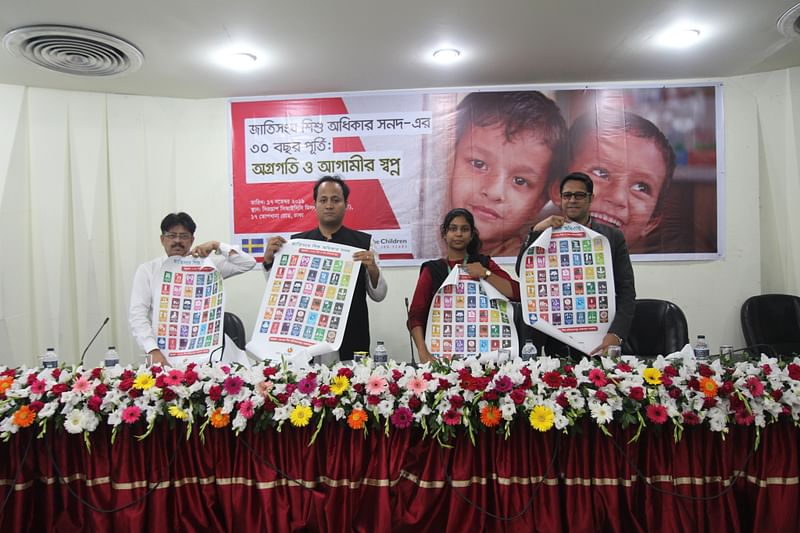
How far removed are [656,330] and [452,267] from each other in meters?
1.59

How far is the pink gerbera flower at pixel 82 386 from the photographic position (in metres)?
1.94

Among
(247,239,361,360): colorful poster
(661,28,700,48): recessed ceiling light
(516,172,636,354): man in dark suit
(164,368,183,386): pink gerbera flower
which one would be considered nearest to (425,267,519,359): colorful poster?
(516,172,636,354): man in dark suit

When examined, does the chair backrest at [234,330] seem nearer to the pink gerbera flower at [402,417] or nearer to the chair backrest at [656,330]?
the pink gerbera flower at [402,417]

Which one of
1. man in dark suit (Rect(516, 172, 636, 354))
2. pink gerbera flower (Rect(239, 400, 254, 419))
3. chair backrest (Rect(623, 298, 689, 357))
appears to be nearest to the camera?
pink gerbera flower (Rect(239, 400, 254, 419))

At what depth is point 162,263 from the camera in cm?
286

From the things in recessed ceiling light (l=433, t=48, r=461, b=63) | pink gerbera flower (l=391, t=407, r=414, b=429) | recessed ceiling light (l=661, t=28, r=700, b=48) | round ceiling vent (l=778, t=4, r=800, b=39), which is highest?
recessed ceiling light (l=661, t=28, r=700, b=48)

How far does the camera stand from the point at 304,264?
2.69 m

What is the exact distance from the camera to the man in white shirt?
2.77 metres

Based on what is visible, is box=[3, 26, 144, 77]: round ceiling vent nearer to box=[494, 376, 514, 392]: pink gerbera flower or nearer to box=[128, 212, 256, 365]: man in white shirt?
box=[128, 212, 256, 365]: man in white shirt

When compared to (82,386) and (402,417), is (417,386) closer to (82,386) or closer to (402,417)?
(402,417)

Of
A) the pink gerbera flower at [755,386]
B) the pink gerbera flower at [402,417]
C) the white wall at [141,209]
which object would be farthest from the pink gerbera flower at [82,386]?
the pink gerbera flower at [755,386]

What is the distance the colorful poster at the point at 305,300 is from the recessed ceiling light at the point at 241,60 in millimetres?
1413

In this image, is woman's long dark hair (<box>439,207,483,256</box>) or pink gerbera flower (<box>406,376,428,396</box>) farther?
woman's long dark hair (<box>439,207,483,256</box>)

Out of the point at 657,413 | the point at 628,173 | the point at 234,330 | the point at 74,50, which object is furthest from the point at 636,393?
the point at 74,50
